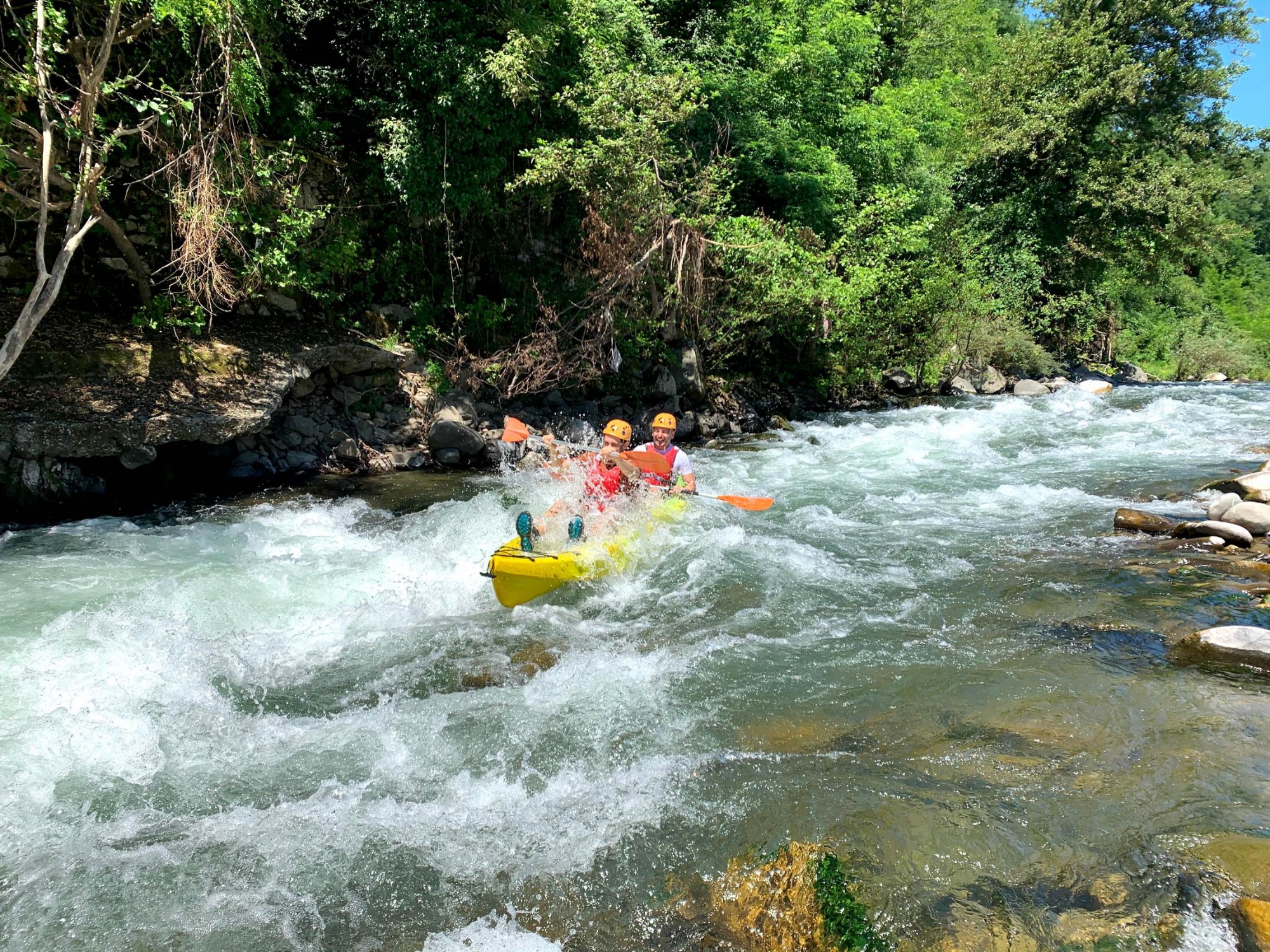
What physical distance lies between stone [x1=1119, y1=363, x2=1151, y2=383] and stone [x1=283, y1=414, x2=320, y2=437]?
2159 centimetres

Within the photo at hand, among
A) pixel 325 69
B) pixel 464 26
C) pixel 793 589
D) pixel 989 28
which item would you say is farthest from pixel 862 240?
pixel 989 28

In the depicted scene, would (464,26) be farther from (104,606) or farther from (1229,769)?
(1229,769)

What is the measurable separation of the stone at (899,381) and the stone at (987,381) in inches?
82.5

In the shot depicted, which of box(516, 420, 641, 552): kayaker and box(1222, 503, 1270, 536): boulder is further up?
box(516, 420, 641, 552): kayaker

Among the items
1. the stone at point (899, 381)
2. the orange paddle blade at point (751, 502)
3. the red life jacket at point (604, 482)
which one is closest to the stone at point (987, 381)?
the stone at point (899, 381)

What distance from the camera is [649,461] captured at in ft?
22.0

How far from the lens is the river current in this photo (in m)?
2.46

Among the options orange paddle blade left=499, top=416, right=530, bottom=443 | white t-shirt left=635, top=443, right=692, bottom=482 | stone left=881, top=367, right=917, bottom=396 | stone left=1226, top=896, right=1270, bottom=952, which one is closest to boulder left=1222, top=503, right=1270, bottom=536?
white t-shirt left=635, top=443, right=692, bottom=482

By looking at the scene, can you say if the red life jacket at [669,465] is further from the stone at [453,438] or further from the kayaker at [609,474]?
the stone at [453,438]

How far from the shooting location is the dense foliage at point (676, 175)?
7855 millimetres

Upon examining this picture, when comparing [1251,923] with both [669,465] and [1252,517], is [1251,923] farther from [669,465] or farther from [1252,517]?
[669,465]

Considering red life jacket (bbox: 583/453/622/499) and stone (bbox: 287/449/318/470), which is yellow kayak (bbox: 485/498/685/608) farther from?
stone (bbox: 287/449/318/470)

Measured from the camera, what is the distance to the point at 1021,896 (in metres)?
2.37

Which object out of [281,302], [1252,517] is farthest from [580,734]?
[281,302]
